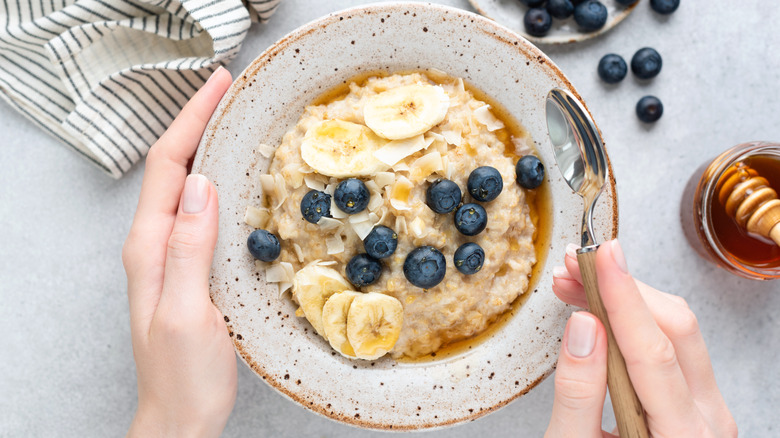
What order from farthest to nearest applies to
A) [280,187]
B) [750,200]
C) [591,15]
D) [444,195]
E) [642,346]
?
[591,15] → [750,200] → [280,187] → [444,195] → [642,346]

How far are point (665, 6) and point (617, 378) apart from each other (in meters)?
1.55

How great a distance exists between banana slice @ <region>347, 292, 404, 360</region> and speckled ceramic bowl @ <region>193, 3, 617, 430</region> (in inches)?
4.6

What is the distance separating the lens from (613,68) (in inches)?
87.3

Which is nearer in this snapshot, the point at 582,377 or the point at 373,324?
the point at 582,377

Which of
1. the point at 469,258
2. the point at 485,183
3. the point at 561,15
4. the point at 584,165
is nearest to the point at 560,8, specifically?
the point at 561,15

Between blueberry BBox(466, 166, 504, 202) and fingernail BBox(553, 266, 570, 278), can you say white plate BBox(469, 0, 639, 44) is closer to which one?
blueberry BBox(466, 166, 504, 202)

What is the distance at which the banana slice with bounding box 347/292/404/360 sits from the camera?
1.78 metres

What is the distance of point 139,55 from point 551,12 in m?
1.60

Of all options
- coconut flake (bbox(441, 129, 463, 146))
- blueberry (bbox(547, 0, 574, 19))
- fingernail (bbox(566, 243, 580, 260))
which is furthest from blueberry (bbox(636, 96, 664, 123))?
coconut flake (bbox(441, 129, 463, 146))

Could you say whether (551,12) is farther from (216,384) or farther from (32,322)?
(32,322)

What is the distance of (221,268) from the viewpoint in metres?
1.85

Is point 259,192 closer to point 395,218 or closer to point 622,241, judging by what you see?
point 395,218

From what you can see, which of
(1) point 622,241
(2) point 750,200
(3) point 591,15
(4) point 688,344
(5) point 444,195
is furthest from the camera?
(1) point 622,241

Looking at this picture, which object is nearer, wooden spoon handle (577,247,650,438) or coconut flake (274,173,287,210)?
wooden spoon handle (577,247,650,438)
